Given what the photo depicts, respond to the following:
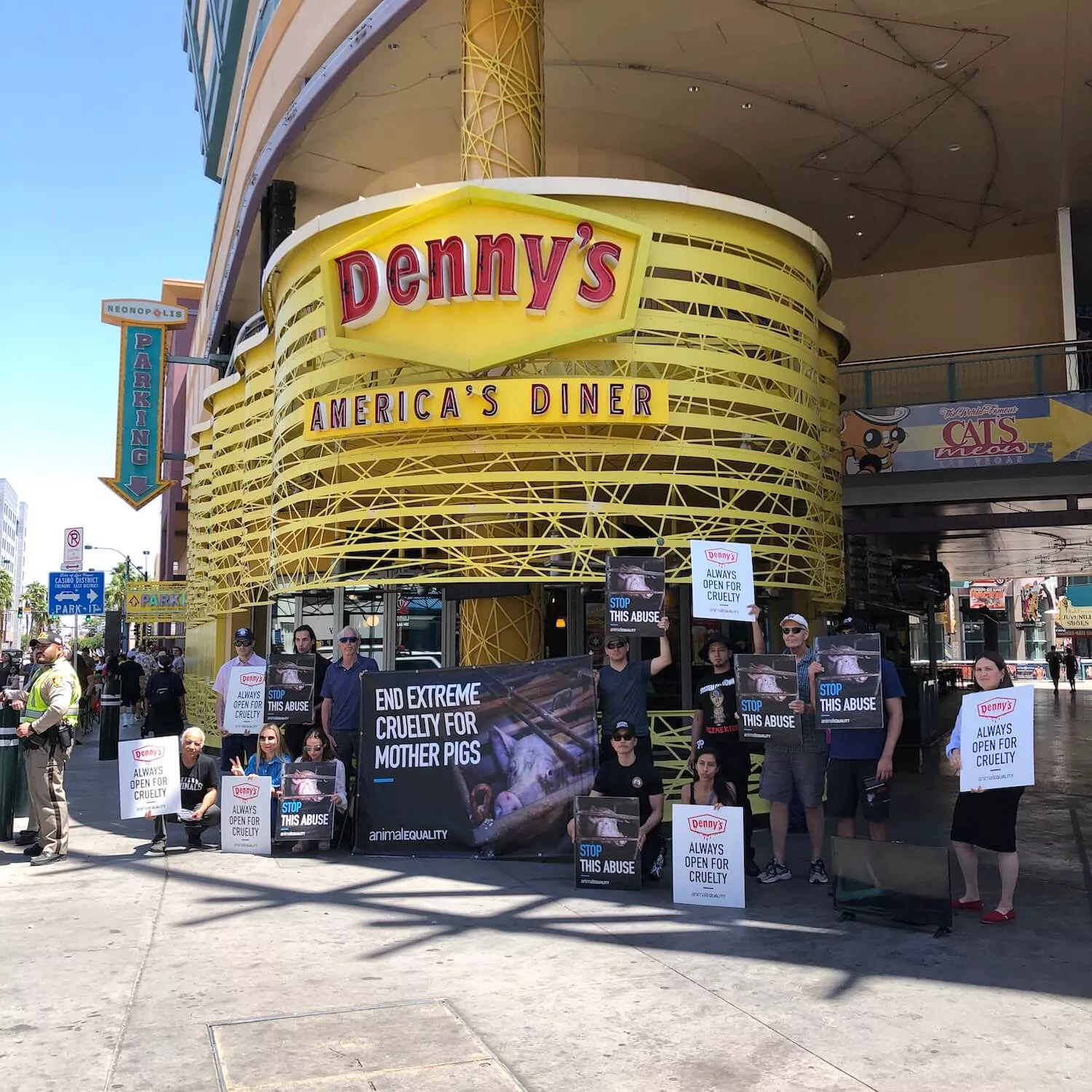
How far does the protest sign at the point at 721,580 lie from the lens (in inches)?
339

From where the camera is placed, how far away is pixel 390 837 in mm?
8789

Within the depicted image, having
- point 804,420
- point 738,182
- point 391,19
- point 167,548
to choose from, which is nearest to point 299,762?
point 804,420

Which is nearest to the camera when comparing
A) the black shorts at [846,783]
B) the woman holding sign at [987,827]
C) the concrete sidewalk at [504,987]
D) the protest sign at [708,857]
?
the concrete sidewalk at [504,987]

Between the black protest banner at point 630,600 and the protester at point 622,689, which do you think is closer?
the protester at point 622,689

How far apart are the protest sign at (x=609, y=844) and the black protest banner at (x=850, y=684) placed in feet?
Answer: 5.32

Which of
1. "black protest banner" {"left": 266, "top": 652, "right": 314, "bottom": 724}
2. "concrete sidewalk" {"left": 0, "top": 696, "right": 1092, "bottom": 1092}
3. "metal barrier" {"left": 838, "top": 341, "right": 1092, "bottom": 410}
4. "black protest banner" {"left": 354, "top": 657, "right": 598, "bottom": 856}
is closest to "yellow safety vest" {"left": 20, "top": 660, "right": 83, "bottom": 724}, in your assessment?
"concrete sidewalk" {"left": 0, "top": 696, "right": 1092, "bottom": 1092}

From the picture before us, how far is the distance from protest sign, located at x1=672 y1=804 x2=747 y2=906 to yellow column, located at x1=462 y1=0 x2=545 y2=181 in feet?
30.6

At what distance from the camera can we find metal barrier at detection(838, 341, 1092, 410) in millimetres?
17422

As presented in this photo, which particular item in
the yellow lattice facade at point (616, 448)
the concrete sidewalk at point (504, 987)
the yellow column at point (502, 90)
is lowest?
the concrete sidewalk at point (504, 987)

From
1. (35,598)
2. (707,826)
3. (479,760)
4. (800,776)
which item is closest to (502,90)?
(479,760)

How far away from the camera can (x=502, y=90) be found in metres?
13.8

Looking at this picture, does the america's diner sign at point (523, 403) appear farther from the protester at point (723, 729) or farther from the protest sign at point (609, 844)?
the protest sign at point (609, 844)

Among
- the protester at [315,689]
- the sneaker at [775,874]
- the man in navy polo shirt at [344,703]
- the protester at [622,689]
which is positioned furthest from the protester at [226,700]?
the sneaker at [775,874]

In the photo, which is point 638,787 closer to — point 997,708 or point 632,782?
point 632,782
